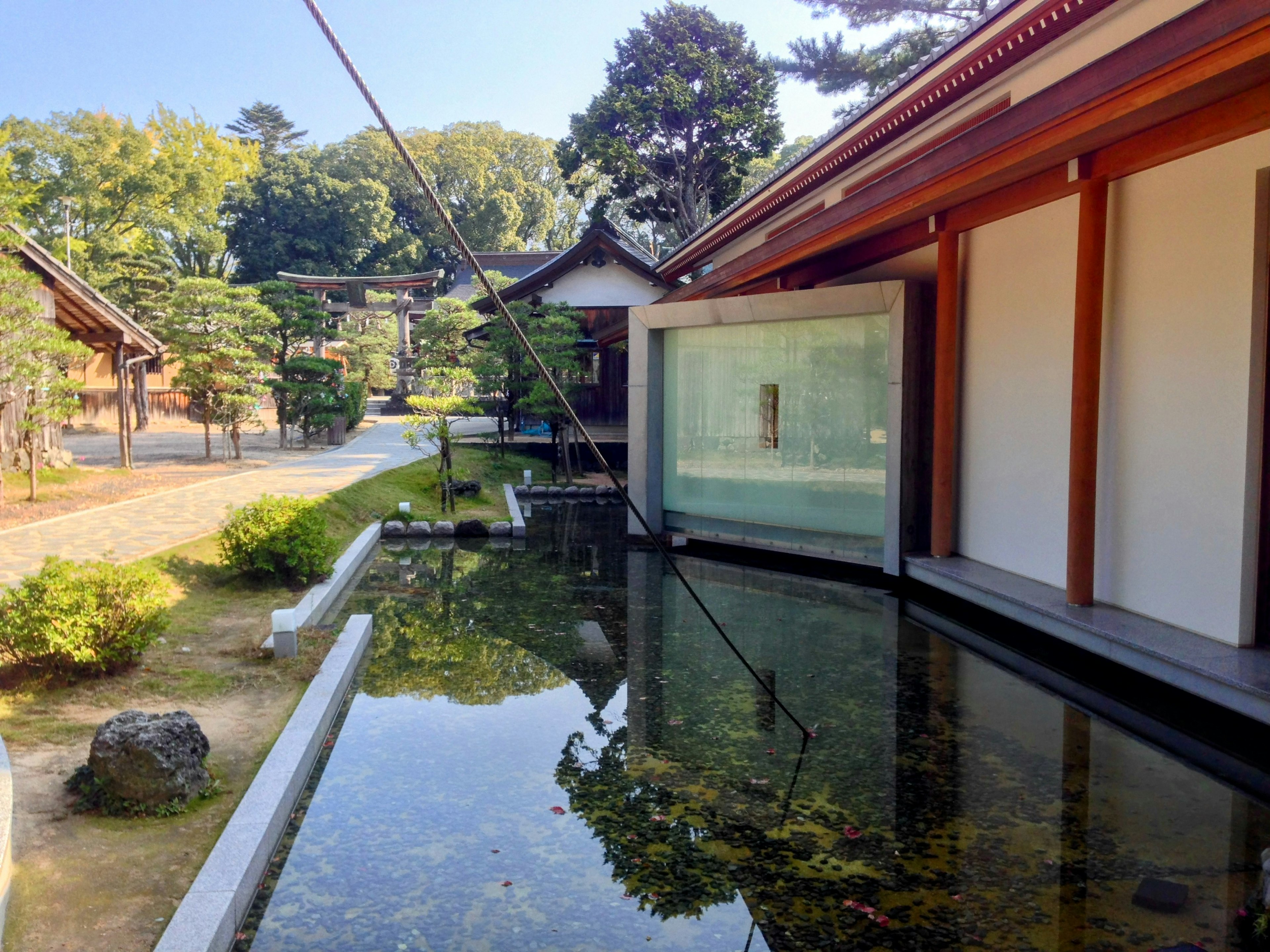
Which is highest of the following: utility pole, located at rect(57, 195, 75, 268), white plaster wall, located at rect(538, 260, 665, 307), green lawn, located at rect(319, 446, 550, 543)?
utility pole, located at rect(57, 195, 75, 268)

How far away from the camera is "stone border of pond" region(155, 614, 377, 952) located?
3.41 metres

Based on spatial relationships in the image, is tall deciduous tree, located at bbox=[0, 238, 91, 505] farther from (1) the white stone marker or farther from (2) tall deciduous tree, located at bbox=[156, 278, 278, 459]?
(1) the white stone marker

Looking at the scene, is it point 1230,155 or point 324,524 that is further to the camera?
point 324,524

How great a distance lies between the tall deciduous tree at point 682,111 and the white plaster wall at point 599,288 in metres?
8.57

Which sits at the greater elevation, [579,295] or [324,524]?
[579,295]

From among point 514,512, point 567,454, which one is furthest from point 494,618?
point 567,454

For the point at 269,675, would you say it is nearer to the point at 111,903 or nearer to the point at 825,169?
the point at 111,903

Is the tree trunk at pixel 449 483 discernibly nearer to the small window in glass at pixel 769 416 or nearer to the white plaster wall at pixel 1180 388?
the small window in glass at pixel 769 416

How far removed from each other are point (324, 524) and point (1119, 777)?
7.04 meters

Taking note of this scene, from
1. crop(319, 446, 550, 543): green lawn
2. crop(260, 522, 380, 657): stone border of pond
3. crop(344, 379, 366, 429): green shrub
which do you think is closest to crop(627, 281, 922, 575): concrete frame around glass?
crop(319, 446, 550, 543): green lawn

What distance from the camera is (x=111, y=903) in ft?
11.9

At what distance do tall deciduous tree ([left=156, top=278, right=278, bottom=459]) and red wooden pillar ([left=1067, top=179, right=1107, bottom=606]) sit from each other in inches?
621

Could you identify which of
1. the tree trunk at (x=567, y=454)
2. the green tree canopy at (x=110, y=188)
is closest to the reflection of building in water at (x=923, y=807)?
the tree trunk at (x=567, y=454)

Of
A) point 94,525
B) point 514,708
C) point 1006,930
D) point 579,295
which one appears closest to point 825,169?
point 514,708
